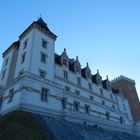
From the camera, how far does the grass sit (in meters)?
15.9

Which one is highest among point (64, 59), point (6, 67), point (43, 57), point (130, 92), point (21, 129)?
point (130, 92)

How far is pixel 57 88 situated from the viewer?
A: 1188 inches

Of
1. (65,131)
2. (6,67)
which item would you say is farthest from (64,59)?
(65,131)

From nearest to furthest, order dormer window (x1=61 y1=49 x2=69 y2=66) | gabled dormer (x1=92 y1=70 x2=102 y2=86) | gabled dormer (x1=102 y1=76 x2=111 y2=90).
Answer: dormer window (x1=61 y1=49 x2=69 y2=66) → gabled dormer (x1=92 y1=70 x2=102 y2=86) → gabled dormer (x1=102 y1=76 x2=111 y2=90)

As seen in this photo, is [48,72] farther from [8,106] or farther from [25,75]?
[8,106]

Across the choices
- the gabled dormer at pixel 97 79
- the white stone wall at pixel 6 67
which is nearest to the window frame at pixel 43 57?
the white stone wall at pixel 6 67

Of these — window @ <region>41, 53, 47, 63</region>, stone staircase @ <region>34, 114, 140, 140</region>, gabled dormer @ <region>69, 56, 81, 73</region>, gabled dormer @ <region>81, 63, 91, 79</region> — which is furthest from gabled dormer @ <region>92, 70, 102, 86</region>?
stone staircase @ <region>34, 114, 140, 140</region>

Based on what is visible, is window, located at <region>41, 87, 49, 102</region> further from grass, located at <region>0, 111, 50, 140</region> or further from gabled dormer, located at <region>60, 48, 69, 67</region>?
gabled dormer, located at <region>60, 48, 69, 67</region>

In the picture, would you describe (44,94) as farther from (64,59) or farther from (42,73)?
(64,59)

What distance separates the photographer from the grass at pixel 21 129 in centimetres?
1586

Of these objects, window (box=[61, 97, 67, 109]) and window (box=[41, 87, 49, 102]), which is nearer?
window (box=[41, 87, 49, 102])

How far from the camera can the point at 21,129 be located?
17.3 metres

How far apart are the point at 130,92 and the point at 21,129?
178 feet

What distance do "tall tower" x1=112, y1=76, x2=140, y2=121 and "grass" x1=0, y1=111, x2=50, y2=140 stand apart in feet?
158
